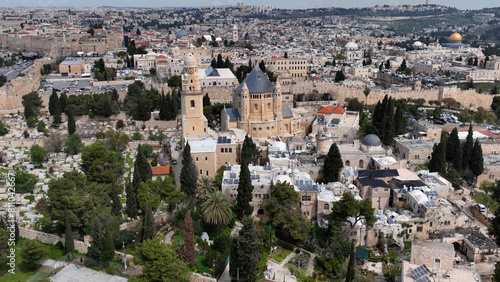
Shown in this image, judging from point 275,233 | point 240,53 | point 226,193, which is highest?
point 240,53

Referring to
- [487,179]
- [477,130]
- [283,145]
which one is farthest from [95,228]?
[477,130]

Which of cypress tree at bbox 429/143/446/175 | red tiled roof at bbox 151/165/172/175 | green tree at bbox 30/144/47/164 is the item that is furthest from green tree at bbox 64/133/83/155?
cypress tree at bbox 429/143/446/175

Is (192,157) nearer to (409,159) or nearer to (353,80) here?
(409,159)

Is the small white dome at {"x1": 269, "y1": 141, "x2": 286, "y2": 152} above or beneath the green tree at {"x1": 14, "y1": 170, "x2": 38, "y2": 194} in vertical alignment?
Answer: above

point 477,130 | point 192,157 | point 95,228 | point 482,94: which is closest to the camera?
point 95,228

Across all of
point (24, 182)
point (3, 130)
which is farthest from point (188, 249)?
point (3, 130)

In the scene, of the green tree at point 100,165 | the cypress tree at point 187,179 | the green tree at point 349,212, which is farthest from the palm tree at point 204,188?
the green tree at point 349,212

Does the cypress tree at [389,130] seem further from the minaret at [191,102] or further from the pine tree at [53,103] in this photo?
the pine tree at [53,103]

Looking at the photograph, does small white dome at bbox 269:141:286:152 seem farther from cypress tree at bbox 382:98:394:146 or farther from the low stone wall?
the low stone wall
